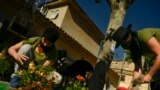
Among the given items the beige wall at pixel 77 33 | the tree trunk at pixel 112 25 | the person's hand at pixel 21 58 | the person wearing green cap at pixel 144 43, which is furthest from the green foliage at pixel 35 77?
the beige wall at pixel 77 33

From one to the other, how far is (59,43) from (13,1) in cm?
434

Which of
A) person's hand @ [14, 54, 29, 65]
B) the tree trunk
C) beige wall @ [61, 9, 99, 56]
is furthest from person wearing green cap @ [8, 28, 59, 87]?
beige wall @ [61, 9, 99, 56]

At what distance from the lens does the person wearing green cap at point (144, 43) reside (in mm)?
3789

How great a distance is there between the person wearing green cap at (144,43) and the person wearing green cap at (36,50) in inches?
53.0

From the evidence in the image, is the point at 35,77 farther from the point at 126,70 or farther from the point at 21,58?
the point at 126,70

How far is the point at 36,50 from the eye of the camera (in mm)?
5305

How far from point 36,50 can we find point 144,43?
206cm

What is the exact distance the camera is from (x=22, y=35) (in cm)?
1216

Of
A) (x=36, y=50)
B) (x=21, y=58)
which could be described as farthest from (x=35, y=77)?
(x=36, y=50)

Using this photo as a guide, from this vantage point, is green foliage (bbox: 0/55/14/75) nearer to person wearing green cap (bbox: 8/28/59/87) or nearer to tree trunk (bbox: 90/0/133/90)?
person wearing green cap (bbox: 8/28/59/87)

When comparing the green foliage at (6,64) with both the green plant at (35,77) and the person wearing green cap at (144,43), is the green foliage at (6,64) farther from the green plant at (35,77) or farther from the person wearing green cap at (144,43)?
the person wearing green cap at (144,43)

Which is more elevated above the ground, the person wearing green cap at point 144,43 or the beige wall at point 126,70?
the beige wall at point 126,70

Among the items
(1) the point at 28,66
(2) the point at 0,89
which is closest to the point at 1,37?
(1) the point at 28,66

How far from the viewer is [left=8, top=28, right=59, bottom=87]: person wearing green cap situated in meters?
4.75
